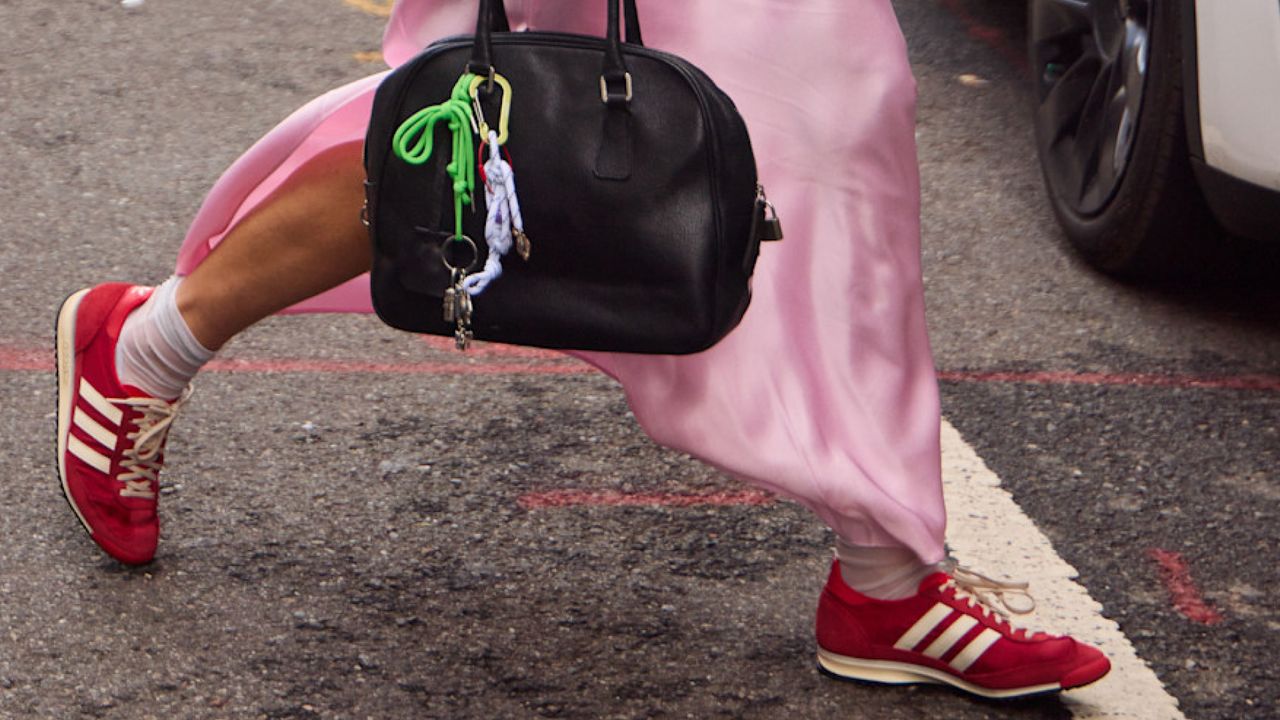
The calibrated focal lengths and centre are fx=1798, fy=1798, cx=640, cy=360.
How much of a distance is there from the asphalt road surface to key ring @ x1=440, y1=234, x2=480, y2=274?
70 cm

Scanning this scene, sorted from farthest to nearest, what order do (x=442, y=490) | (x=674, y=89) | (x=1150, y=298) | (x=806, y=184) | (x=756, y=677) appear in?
(x=1150, y=298), (x=442, y=490), (x=756, y=677), (x=806, y=184), (x=674, y=89)

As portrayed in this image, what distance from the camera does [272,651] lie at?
8.29ft

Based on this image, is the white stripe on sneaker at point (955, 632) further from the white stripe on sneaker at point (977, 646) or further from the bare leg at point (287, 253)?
the bare leg at point (287, 253)

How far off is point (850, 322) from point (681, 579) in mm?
612

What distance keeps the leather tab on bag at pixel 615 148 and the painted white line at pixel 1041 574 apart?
3.44 ft

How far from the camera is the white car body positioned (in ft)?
10.2

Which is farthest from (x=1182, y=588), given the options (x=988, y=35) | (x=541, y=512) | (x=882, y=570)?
(x=988, y=35)

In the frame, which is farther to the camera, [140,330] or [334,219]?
[140,330]

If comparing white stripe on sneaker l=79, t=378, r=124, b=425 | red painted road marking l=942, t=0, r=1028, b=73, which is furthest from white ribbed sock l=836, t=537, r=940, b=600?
red painted road marking l=942, t=0, r=1028, b=73

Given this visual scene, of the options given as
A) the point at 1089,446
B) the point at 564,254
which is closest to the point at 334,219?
the point at 564,254

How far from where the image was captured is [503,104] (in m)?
1.97

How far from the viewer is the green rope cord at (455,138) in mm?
1962

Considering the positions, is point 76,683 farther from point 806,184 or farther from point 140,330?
point 806,184

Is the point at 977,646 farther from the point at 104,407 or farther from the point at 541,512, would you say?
the point at 104,407
